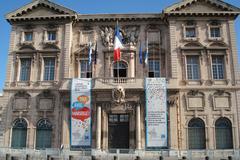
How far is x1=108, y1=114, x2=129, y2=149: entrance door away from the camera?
29.6 metres

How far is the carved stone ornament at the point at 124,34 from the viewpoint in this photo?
32.7 meters

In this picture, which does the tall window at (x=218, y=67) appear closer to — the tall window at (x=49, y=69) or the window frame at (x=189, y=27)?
the window frame at (x=189, y=27)

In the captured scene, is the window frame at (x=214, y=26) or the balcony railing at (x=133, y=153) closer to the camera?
the balcony railing at (x=133, y=153)

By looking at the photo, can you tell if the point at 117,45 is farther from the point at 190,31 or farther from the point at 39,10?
the point at 39,10

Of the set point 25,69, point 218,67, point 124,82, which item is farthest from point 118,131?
point 218,67

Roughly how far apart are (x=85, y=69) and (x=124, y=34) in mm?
5537

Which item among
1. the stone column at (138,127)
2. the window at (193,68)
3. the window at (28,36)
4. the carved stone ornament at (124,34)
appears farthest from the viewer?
the window at (28,36)

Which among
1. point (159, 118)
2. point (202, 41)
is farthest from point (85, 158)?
point (202, 41)

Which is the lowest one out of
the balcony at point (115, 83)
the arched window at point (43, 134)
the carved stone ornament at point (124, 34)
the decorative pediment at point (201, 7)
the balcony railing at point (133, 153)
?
the balcony railing at point (133, 153)

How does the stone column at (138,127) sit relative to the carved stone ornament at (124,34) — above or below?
below

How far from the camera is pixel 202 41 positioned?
3194 cm

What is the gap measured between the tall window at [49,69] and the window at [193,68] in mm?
13857

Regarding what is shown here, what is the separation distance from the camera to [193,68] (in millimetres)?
31469

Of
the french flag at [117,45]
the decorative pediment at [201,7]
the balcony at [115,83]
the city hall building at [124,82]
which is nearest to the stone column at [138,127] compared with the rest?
the city hall building at [124,82]
